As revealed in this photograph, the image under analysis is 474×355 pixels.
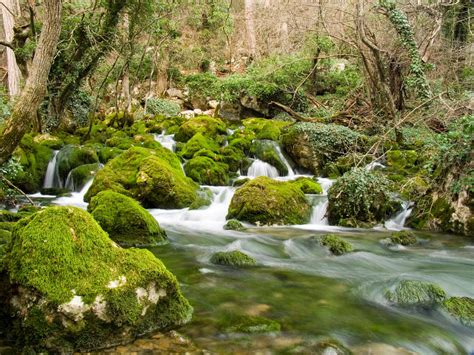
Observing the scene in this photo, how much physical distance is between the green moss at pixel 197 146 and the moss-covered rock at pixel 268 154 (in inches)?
57.6

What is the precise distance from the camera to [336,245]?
6.85 meters

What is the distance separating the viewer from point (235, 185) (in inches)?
496

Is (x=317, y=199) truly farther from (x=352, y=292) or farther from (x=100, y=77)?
(x=100, y=77)

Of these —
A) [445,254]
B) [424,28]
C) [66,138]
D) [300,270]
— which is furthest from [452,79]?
[66,138]

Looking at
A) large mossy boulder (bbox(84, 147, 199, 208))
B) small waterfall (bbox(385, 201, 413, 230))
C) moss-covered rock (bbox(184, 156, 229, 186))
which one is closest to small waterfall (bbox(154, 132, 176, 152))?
moss-covered rock (bbox(184, 156, 229, 186))

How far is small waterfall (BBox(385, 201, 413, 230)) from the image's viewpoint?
931 centimetres

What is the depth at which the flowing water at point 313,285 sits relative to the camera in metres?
3.61

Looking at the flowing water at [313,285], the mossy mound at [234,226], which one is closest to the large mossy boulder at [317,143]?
the flowing water at [313,285]

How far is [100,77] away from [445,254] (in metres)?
20.3

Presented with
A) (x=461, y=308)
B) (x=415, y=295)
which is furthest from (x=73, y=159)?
(x=461, y=308)

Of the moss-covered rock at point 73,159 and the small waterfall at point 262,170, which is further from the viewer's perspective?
the small waterfall at point 262,170

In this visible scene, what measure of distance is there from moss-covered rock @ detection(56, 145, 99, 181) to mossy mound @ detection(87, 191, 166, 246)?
710cm

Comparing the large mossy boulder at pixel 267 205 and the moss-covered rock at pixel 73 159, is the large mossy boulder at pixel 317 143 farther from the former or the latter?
the moss-covered rock at pixel 73 159

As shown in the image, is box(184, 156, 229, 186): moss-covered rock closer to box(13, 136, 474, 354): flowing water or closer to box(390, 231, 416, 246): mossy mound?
box(13, 136, 474, 354): flowing water
